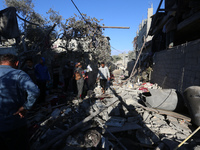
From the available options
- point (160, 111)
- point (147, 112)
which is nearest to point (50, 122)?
point (147, 112)

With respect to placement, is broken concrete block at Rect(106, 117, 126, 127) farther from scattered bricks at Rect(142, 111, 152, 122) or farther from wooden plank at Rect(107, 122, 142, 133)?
scattered bricks at Rect(142, 111, 152, 122)

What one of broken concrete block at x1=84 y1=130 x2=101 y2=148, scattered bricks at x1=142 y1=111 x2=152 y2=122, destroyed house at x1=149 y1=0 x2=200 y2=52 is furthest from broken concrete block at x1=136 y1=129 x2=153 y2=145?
destroyed house at x1=149 y1=0 x2=200 y2=52

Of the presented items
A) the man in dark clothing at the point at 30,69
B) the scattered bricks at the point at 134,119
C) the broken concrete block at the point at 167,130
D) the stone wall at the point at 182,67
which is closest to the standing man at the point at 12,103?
the scattered bricks at the point at 134,119

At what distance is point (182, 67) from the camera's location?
5.04 metres

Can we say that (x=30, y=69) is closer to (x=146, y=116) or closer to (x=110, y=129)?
(x=110, y=129)

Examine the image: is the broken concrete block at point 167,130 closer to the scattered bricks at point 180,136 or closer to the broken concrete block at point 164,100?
the scattered bricks at point 180,136

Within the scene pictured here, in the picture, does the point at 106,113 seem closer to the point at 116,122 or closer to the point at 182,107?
the point at 116,122

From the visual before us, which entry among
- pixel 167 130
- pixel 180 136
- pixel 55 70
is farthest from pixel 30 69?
pixel 180 136

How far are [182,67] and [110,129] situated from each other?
394 centimetres

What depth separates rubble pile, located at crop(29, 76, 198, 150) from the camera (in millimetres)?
2717

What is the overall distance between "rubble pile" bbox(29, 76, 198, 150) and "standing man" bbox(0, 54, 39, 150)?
3.35 feet

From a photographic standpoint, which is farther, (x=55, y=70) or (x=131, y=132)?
(x=55, y=70)

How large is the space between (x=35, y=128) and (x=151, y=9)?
28597 millimetres

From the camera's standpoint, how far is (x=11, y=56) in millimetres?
1760
